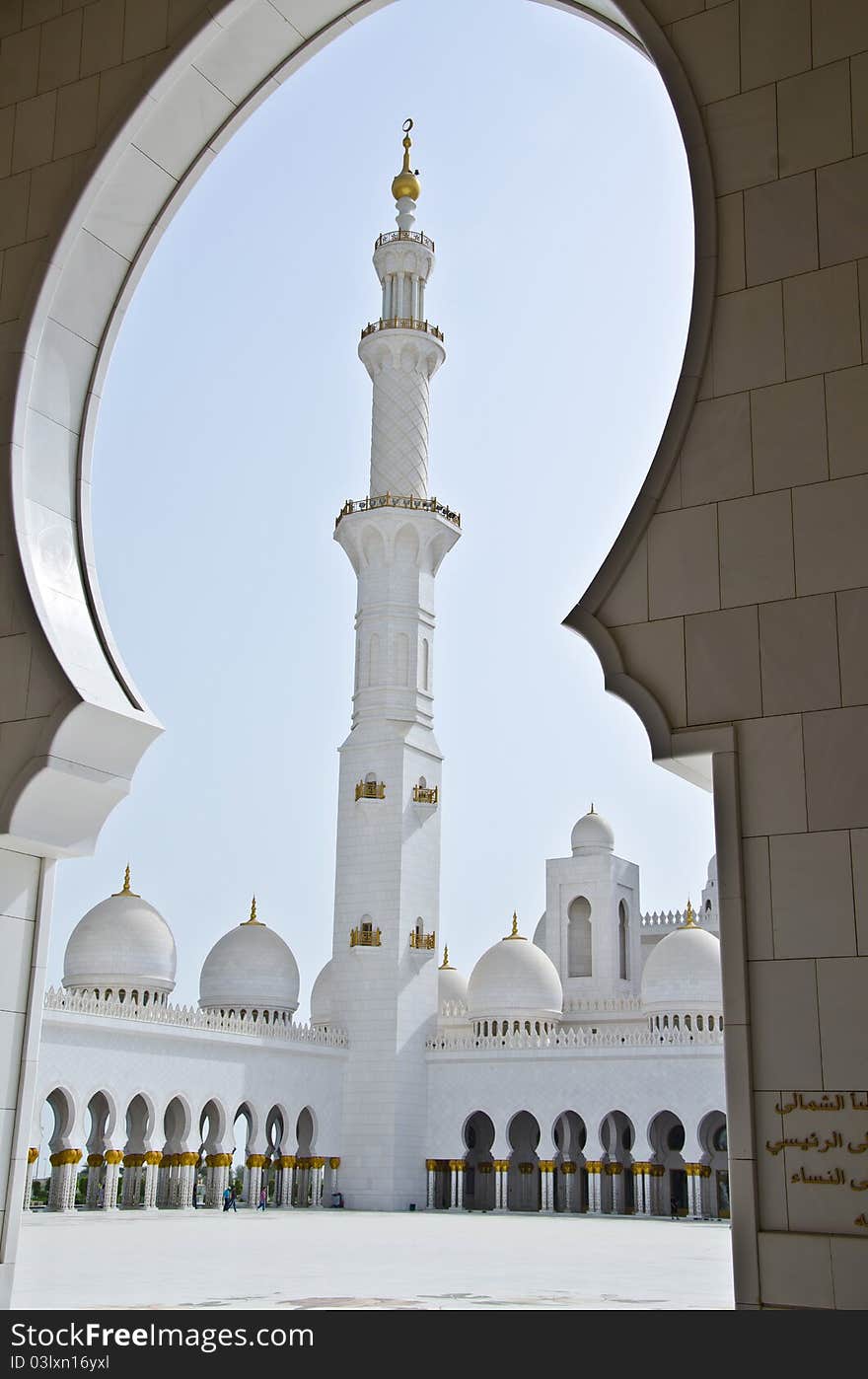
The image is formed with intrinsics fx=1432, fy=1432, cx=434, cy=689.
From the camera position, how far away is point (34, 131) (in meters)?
4.37

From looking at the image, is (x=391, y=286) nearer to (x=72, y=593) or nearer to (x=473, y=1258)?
(x=473, y=1258)

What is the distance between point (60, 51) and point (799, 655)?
3.03m

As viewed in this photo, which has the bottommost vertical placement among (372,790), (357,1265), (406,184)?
(357,1265)

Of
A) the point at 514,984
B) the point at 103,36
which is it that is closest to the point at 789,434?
the point at 103,36

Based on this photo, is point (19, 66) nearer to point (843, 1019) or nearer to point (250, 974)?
point (843, 1019)

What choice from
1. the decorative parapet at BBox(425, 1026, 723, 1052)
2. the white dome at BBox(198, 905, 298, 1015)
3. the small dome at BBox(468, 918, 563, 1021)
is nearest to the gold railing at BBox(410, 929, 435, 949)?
the decorative parapet at BBox(425, 1026, 723, 1052)

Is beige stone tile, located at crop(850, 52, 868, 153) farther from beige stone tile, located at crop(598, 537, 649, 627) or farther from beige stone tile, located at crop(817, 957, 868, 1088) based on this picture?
beige stone tile, located at crop(817, 957, 868, 1088)

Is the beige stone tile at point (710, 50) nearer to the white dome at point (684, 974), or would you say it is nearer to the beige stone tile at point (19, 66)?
the beige stone tile at point (19, 66)

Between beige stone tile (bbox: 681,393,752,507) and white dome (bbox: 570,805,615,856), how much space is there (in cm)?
2197

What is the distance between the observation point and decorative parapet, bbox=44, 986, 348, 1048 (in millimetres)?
16453

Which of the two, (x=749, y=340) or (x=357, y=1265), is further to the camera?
(x=357, y=1265)

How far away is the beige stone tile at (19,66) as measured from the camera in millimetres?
4453

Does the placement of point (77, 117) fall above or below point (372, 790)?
below
